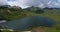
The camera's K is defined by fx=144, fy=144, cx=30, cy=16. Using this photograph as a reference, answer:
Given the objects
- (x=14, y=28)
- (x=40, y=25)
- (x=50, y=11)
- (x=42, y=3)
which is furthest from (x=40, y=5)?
(x=14, y=28)

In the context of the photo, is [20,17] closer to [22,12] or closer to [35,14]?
[22,12]

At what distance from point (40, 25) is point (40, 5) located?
1.73 ft

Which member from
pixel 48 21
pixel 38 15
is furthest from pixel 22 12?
pixel 48 21

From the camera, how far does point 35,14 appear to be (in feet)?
12.1

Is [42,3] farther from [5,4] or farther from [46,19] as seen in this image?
[5,4]

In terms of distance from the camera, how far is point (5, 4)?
3.72 m

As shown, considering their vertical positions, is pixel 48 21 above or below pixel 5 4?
below

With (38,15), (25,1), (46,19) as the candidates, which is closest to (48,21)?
(46,19)

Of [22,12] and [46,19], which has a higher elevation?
[22,12]

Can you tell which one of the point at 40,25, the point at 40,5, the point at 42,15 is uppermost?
the point at 40,5

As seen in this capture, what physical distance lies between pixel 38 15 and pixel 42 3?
330 millimetres

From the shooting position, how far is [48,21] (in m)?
3.65

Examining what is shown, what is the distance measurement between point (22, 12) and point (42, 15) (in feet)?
1.72

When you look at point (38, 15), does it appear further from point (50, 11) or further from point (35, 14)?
point (50, 11)
